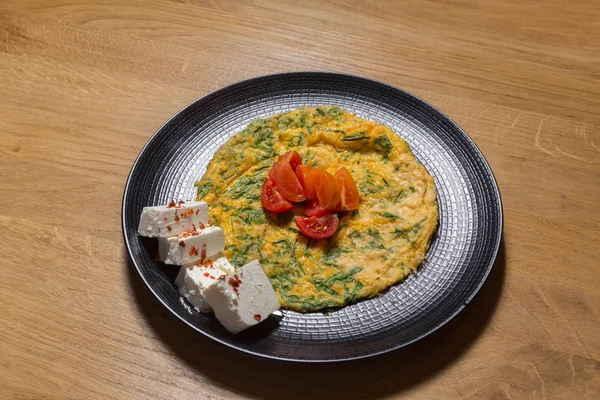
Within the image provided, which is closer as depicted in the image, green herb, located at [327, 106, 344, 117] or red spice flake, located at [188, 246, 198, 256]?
red spice flake, located at [188, 246, 198, 256]

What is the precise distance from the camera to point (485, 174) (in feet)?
11.7

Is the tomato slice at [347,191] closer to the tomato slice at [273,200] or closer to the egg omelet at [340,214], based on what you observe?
the egg omelet at [340,214]

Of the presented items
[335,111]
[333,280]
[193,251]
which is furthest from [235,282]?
[335,111]

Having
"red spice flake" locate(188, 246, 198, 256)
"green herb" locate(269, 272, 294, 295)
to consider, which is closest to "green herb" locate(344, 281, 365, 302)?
"green herb" locate(269, 272, 294, 295)

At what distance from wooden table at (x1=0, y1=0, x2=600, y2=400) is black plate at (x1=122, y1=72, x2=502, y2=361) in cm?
17

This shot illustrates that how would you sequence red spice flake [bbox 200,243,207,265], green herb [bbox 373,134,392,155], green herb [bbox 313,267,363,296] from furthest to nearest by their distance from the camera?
1. green herb [bbox 373,134,392,155]
2. green herb [bbox 313,267,363,296]
3. red spice flake [bbox 200,243,207,265]

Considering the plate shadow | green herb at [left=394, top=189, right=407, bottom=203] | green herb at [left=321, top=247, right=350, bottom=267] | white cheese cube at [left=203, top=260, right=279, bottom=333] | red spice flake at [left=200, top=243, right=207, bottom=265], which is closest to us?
white cheese cube at [left=203, top=260, right=279, bottom=333]

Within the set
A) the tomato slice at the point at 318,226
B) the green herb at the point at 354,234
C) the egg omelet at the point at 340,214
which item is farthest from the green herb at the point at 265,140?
the green herb at the point at 354,234

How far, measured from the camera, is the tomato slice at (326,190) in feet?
10.9

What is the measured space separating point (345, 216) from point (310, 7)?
2364 millimetres

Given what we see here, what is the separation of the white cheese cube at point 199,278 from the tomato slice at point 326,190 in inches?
25.1

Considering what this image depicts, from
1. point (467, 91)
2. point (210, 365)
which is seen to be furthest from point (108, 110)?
point (467, 91)

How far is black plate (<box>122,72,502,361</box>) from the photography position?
9.64 ft

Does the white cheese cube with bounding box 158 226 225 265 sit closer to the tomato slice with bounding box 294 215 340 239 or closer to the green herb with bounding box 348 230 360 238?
the tomato slice with bounding box 294 215 340 239
